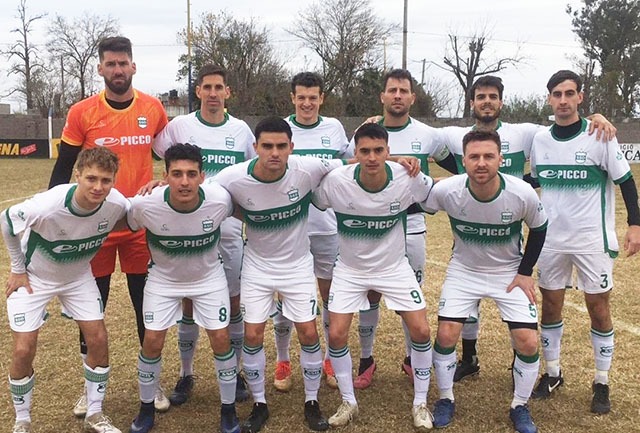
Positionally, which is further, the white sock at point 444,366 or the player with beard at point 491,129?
the player with beard at point 491,129

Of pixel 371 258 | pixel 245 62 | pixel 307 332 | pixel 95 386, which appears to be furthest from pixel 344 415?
pixel 245 62

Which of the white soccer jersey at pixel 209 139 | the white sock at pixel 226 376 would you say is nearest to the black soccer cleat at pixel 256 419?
the white sock at pixel 226 376

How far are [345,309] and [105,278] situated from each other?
5.89ft

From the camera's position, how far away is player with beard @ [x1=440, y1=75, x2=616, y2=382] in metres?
4.53

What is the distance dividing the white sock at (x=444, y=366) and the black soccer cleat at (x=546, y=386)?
2.65 feet

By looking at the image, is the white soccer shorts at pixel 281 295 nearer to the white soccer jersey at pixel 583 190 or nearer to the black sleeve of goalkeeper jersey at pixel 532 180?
the white soccer jersey at pixel 583 190

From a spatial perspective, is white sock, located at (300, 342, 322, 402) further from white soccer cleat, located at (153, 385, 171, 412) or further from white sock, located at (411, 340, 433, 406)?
white soccer cleat, located at (153, 385, 171, 412)

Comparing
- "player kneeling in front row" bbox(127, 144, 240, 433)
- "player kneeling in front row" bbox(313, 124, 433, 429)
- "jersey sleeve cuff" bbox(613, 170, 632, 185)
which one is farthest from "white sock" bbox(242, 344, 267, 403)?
"jersey sleeve cuff" bbox(613, 170, 632, 185)

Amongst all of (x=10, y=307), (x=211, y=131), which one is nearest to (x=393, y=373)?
(x=211, y=131)

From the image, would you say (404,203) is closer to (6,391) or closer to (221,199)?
(221,199)

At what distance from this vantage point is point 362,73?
41.1 m

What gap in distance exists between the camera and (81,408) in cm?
418

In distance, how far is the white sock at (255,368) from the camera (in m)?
4.05

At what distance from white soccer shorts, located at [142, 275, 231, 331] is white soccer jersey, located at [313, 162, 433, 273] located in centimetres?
96
